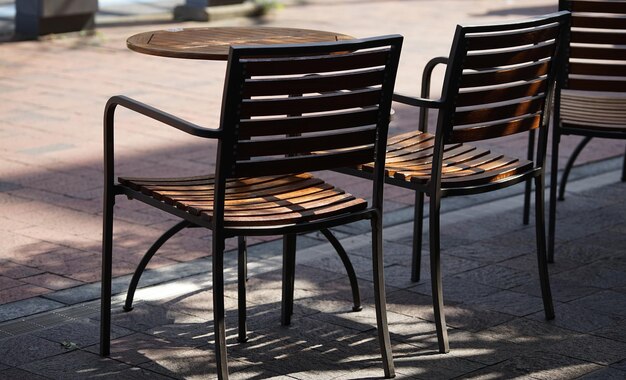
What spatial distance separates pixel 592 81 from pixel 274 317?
6.36ft

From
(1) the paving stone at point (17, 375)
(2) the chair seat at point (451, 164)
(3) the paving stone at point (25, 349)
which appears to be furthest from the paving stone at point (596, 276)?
(1) the paving stone at point (17, 375)

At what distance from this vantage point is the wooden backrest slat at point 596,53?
5188mm

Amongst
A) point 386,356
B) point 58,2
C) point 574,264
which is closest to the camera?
point 386,356

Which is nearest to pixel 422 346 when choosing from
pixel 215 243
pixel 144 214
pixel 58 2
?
pixel 215 243

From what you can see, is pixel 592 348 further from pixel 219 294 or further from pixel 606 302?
pixel 219 294

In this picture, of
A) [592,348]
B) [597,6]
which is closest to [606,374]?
[592,348]

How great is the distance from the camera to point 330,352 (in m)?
3.94

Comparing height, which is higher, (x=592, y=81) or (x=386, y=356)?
(x=592, y=81)

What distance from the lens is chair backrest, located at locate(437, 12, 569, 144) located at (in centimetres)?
390

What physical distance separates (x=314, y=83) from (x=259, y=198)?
48 centimetres

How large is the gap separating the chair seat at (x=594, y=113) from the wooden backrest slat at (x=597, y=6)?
46 cm

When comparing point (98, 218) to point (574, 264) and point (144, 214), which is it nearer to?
point (144, 214)

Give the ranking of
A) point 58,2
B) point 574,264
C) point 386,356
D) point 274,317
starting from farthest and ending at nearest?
point 58,2 → point 574,264 → point 274,317 → point 386,356

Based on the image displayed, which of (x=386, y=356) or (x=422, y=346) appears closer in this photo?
(x=386, y=356)
